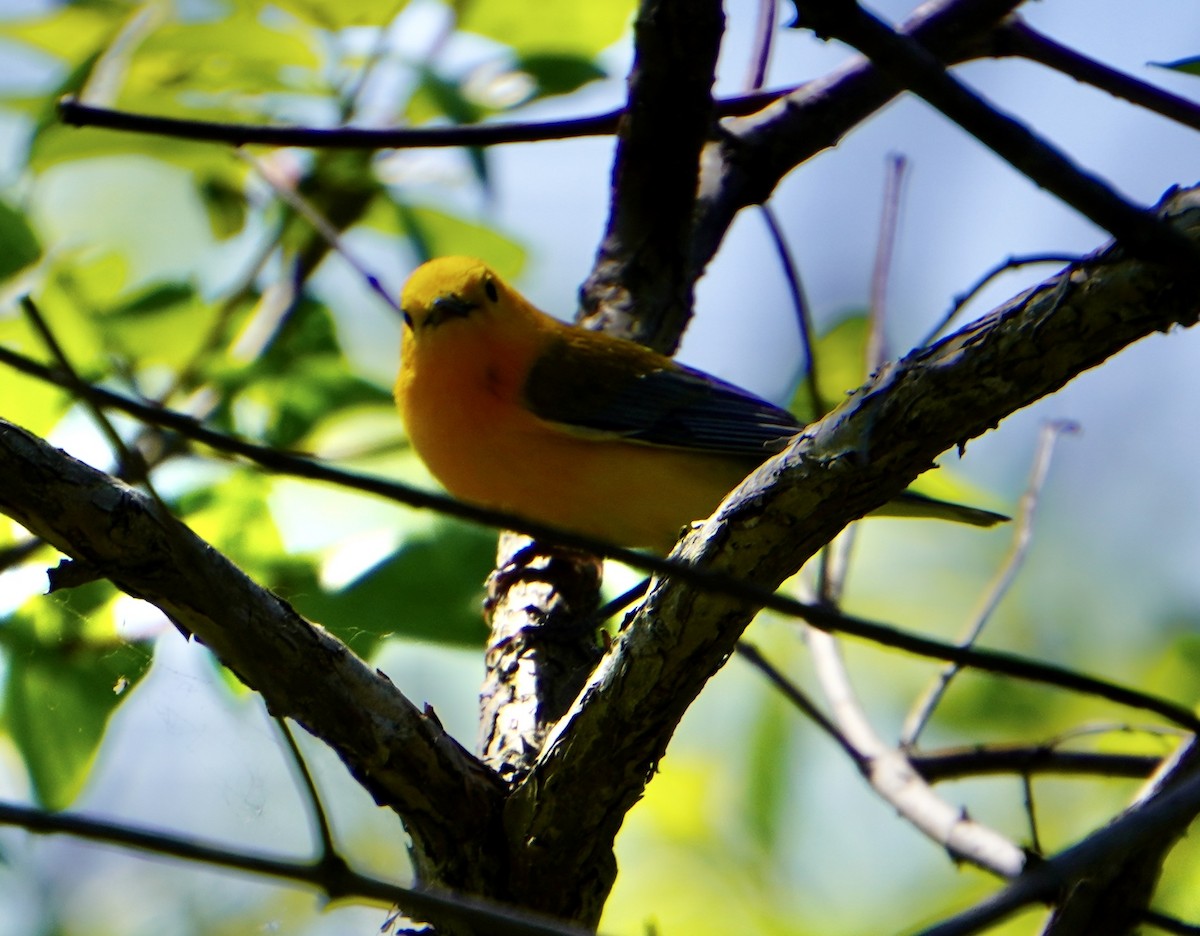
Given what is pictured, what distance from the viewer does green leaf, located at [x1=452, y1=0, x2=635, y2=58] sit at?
442cm

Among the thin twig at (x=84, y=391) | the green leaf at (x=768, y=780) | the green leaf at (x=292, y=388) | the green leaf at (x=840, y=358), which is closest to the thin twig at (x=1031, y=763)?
the green leaf at (x=768, y=780)

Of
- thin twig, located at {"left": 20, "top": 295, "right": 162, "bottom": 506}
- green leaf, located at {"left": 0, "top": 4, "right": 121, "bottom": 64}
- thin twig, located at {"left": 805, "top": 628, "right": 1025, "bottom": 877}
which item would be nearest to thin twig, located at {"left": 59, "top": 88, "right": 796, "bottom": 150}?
green leaf, located at {"left": 0, "top": 4, "right": 121, "bottom": 64}

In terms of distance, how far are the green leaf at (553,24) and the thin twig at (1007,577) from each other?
249 cm

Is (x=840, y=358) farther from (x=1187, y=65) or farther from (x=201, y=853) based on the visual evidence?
(x=201, y=853)

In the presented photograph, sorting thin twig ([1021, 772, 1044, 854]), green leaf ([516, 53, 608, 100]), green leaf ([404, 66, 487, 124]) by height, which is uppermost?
green leaf ([516, 53, 608, 100])

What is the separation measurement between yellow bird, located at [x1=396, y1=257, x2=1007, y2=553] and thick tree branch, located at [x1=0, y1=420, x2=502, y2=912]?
178 centimetres

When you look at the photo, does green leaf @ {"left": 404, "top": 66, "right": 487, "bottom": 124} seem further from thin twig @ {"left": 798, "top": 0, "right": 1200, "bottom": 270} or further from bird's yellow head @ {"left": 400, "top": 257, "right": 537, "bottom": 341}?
thin twig @ {"left": 798, "top": 0, "right": 1200, "bottom": 270}

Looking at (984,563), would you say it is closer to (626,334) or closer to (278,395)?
(626,334)

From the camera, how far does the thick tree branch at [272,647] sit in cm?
234

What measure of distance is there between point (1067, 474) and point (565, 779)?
6938 mm

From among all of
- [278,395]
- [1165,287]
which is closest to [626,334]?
[278,395]

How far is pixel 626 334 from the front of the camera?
5.31m

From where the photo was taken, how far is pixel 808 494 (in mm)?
2510

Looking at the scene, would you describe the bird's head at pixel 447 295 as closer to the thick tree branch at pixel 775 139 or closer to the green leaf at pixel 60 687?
the thick tree branch at pixel 775 139
